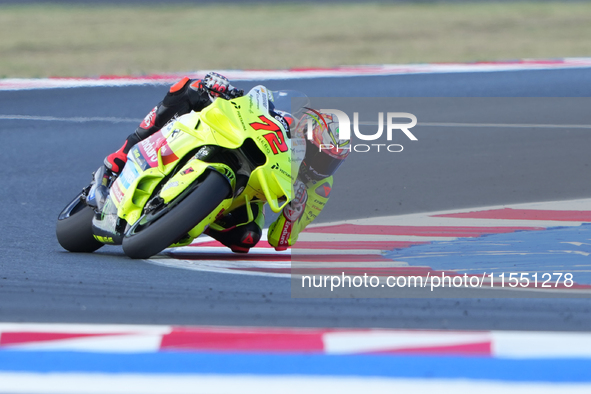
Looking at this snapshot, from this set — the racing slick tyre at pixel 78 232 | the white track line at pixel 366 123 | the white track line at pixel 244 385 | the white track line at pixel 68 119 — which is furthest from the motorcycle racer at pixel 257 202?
the white track line at pixel 68 119

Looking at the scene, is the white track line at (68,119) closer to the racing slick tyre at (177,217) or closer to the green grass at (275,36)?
the green grass at (275,36)

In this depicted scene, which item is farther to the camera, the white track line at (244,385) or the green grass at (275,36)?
the green grass at (275,36)

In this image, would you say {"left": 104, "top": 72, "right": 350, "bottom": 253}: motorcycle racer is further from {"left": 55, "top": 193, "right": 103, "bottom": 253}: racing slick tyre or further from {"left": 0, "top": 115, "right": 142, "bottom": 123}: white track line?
{"left": 0, "top": 115, "right": 142, "bottom": 123}: white track line

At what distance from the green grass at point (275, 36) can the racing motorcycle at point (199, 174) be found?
24.7 ft

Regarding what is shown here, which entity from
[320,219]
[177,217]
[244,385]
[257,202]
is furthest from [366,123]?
[244,385]

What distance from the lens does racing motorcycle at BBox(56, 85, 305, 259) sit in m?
3.85

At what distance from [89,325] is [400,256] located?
2151 millimetres

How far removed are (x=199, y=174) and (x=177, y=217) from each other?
0.80ft

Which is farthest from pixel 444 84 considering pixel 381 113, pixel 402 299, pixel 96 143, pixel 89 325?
pixel 89 325

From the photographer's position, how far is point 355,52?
1509 cm

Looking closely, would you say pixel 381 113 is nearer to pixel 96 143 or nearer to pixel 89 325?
pixel 96 143

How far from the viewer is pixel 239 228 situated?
4.51 metres

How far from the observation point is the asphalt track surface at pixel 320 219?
2980 mm

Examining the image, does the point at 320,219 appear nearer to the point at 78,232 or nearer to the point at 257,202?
the point at 257,202
